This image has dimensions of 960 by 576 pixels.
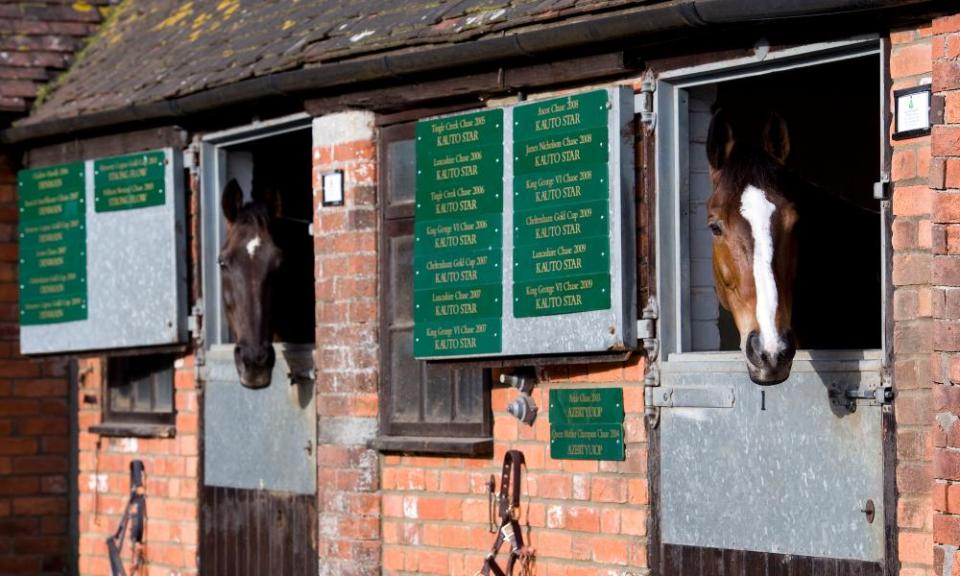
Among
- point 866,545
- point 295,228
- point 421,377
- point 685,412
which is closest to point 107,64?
point 295,228

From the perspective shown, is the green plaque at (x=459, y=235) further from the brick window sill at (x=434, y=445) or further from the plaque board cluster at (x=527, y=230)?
the brick window sill at (x=434, y=445)

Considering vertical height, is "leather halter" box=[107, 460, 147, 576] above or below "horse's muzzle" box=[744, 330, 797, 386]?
below

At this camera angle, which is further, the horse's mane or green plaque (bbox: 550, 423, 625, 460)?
the horse's mane

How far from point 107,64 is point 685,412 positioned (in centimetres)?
604

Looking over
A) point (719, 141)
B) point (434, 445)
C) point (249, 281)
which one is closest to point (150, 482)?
point (249, 281)

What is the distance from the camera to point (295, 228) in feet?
38.9

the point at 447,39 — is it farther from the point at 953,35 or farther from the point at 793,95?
the point at 953,35

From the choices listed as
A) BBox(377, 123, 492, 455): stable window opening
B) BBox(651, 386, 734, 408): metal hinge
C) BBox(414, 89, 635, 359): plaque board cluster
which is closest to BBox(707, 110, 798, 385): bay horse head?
BBox(651, 386, 734, 408): metal hinge

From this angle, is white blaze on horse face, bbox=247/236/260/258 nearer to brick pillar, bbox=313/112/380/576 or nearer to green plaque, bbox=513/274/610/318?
brick pillar, bbox=313/112/380/576

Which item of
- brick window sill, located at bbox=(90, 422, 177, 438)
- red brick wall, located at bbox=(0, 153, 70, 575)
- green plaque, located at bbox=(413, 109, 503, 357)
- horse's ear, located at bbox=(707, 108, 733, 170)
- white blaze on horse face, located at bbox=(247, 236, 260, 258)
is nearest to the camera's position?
horse's ear, located at bbox=(707, 108, 733, 170)

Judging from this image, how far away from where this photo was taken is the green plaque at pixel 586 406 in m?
9.02

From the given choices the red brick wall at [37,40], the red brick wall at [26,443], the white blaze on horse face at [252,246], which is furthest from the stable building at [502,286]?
the red brick wall at [26,443]

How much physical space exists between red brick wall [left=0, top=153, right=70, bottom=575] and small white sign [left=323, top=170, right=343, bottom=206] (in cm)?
378

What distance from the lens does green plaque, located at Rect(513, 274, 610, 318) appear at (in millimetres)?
8930
